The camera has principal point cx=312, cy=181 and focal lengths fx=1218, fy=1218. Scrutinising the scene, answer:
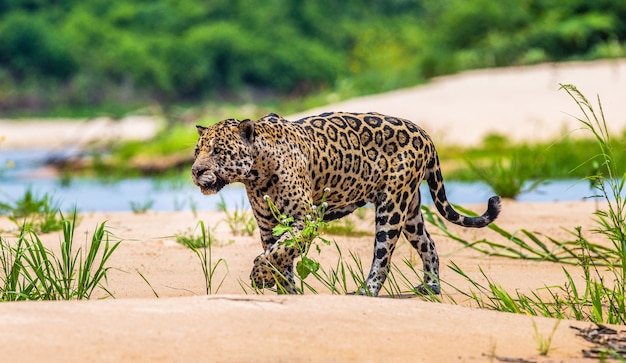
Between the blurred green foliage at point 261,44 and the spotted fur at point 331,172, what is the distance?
71.3 ft

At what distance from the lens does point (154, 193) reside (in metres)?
15.7

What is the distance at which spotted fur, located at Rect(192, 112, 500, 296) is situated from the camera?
5.98 metres

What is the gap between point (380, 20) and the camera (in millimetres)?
48844

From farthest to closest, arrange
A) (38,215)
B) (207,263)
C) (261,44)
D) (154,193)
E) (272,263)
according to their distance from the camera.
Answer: (261,44)
(154,193)
(38,215)
(207,263)
(272,263)

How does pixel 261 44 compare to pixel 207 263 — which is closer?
pixel 207 263

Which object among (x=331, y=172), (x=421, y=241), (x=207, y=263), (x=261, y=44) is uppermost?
(x=261, y=44)

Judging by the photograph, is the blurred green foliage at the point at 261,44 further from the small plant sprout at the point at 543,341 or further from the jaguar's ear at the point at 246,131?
the small plant sprout at the point at 543,341

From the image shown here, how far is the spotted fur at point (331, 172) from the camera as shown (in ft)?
19.6

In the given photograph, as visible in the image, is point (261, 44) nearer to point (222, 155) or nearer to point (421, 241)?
point (421, 241)

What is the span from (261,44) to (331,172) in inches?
1528

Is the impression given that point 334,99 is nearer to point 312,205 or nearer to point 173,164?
point 173,164

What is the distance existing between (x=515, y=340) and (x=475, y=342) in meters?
0.18

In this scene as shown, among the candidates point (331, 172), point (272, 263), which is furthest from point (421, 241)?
point (272, 263)

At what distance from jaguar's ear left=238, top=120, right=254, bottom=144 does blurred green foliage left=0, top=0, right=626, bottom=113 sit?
22.7 m
